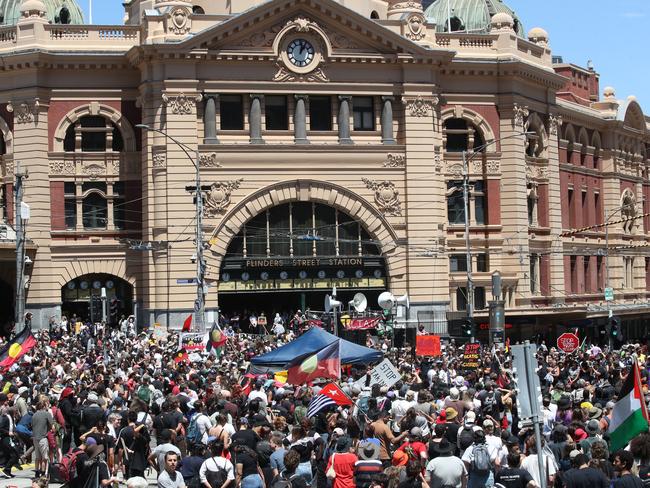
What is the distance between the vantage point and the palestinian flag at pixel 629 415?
20375mm

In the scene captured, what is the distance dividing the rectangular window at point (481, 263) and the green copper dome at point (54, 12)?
85.0 ft

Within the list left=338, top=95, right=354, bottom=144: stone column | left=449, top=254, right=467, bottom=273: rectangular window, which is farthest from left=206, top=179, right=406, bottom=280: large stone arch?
left=449, top=254, right=467, bottom=273: rectangular window

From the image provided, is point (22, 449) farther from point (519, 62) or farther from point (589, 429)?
point (519, 62)

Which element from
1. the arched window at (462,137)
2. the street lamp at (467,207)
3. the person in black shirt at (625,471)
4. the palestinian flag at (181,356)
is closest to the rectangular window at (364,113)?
the street lamp at (467,207)

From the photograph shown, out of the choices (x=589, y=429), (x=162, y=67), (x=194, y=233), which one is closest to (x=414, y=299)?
(x=194, y=233)

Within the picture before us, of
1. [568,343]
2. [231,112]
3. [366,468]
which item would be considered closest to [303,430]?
[366,468]

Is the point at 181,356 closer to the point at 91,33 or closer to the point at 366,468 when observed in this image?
the point at 366,468

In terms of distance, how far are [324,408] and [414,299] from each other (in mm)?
42981

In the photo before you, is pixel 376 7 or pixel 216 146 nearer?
pixel 216 146

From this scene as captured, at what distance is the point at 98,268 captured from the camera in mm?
69688

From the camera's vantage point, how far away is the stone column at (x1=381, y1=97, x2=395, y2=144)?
7044cm

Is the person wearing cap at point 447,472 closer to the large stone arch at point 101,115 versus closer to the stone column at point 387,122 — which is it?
the stone column at point 387,122

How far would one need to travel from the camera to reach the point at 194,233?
221 feet

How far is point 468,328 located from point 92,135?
23931mm
